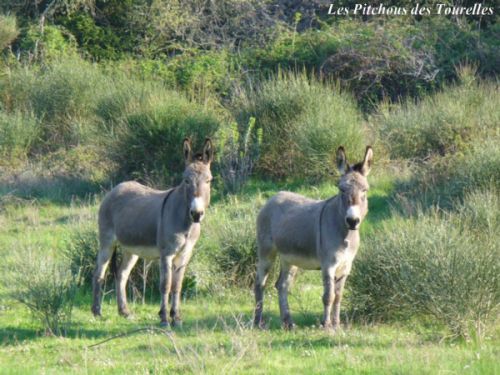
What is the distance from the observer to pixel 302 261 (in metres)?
10.8

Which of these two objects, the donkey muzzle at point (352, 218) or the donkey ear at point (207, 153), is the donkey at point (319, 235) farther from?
the donkey ear at point (207, 153)

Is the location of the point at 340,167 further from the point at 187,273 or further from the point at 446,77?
the point at 446,77

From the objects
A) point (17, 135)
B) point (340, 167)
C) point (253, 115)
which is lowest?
point (17, 135)

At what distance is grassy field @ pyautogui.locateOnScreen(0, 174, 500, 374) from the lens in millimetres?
8531

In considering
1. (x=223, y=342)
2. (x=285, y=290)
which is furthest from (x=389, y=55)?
(x=223, y=342)

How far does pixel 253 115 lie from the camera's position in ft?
62.0

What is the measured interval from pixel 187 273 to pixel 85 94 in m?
10.4

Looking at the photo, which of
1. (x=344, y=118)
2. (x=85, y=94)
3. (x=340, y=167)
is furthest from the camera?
(x=85, y=94)

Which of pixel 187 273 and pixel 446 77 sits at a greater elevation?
pixel 446 77

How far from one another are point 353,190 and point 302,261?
1.12 m

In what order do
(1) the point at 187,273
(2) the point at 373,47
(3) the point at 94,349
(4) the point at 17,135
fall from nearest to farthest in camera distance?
(3) the point at 94,349 < (1) the point at 187,273 < (4) the point at 17,135 < (2) the point at 373,47

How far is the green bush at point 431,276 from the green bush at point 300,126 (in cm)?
574

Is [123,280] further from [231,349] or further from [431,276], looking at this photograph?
[431,276]

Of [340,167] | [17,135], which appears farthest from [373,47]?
[340,167]
